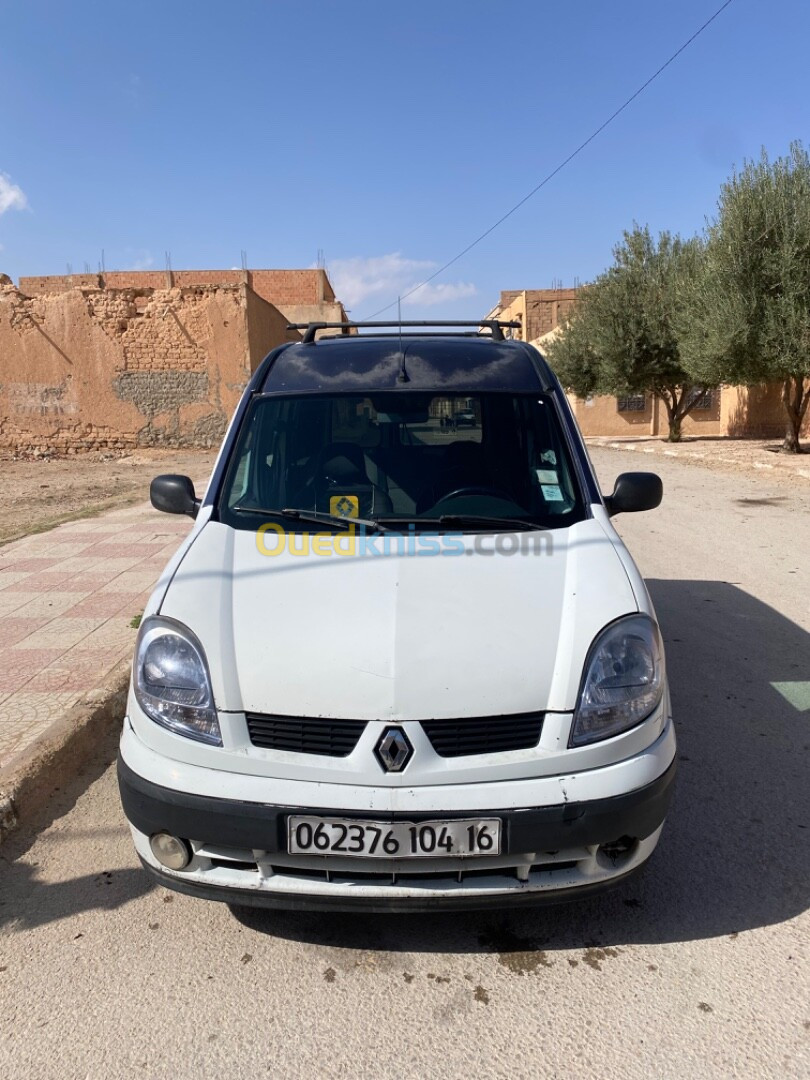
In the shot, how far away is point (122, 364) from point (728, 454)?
52.7 ft

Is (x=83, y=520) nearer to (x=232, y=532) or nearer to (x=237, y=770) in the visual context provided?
(x=232, y=532)

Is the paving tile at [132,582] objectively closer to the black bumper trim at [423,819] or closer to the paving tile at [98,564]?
the paving tile at [98,564]

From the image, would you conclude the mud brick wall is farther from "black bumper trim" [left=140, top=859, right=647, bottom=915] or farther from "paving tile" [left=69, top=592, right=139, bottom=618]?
"black bumper trim" [left=140, top=859, right=647, bottom=915]

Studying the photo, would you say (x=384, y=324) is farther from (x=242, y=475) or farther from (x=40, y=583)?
(x=40, y=583)

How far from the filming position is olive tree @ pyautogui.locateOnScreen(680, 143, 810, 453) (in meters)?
16.2

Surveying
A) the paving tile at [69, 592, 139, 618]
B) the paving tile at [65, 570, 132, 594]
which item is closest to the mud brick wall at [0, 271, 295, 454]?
the paving tile at [65, 570, 132, 594]

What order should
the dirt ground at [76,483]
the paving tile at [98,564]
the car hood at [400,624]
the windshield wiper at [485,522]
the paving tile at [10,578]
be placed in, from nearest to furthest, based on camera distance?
the car hood at [400,624], the windshield wiper at [485,522], the paving tile at [10,578], the paving tile at [98,564], the dirt ground at [76,483]

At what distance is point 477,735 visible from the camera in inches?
86.5

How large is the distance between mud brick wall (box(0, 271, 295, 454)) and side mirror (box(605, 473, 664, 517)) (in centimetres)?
1905

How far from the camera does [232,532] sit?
116 inches

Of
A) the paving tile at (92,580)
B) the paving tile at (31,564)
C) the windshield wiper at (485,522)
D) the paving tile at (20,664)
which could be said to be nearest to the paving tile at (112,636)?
the paving tile at (20,664)

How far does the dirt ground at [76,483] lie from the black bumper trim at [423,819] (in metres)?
7.49

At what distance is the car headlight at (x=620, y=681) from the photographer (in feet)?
7.39

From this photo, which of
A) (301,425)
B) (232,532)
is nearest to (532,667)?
(232,532)
